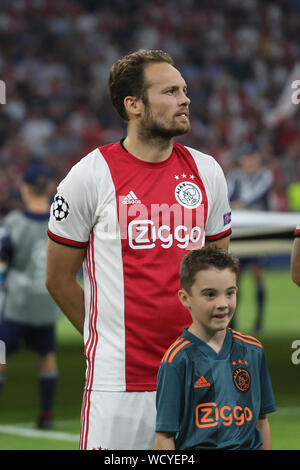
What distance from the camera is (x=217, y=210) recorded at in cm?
366

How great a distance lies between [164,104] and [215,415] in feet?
3.70

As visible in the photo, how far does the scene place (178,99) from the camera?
3.51 meters

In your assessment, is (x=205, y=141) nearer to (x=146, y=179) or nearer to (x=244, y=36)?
(x=244, y=36)

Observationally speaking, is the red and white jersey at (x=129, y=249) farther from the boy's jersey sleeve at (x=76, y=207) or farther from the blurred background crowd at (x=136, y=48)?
the blurred background crowd at (x=136, y=48)

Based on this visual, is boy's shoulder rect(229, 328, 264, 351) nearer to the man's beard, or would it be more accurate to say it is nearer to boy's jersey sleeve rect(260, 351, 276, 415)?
boy's jersey sleeve rect(260, 351, 276, 415)

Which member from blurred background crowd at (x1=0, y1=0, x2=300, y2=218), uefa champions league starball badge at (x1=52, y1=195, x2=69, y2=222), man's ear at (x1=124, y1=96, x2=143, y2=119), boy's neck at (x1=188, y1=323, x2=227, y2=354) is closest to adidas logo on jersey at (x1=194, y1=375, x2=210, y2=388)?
boy's neck at (x1=188, y1=323, x2=227, y2=354)

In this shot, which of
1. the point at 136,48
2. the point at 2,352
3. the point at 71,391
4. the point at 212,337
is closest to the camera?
the point at 212,337

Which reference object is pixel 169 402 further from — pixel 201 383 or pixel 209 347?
pixel 209 347

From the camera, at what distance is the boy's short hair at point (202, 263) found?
3121 millimetres

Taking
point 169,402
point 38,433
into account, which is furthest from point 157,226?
point 38,433

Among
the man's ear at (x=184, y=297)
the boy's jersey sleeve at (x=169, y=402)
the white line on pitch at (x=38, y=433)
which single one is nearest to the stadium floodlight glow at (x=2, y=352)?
the white line on pitch at (x=38, y=433)

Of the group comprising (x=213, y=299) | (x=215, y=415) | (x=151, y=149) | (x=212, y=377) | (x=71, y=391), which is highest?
(x=151, y=149)

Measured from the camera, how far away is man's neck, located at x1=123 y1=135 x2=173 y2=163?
3578 millimetres

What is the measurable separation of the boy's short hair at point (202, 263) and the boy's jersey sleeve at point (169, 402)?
0.93 ft
